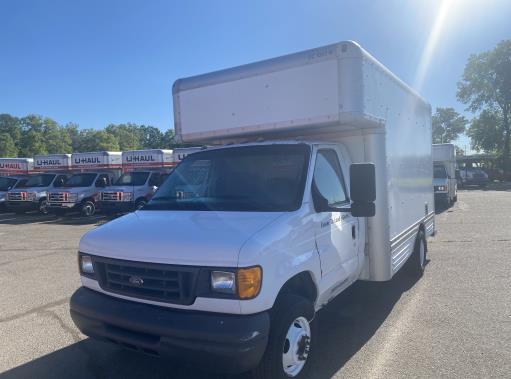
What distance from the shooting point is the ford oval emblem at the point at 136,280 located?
332 cm

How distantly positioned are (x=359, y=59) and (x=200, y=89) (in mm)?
1993

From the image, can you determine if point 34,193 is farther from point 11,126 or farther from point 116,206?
point 11,126

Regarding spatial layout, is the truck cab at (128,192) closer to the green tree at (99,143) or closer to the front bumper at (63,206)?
the front bumper at (63,206)

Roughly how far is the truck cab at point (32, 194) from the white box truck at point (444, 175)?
54.7 feet

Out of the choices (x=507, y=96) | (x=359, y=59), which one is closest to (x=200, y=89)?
(x=359, y=59)

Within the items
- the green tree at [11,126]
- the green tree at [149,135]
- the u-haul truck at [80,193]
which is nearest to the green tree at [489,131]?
the u-haul truck at [80,193]

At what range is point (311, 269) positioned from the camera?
3.65 metres

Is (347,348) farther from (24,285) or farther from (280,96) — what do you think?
(24,285)

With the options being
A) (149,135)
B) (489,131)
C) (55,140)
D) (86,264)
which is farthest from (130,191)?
(149,135)

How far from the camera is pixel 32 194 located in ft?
62.3

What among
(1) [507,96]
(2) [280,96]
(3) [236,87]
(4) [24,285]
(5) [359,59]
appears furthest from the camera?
(1) [507,96]

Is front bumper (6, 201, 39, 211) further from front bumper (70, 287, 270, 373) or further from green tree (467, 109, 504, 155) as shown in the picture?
green tree (467, 109, 504, 155)

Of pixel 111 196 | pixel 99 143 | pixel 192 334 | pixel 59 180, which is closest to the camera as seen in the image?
pixel 192 334

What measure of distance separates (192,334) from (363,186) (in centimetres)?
191
